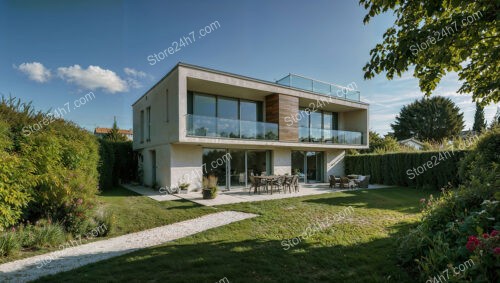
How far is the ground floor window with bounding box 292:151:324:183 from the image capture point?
19172 mm

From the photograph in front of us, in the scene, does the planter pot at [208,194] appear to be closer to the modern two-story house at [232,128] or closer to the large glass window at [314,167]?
the modern two-story house at [232,128]

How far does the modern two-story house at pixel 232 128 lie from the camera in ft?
43.9

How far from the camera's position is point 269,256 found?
479cm

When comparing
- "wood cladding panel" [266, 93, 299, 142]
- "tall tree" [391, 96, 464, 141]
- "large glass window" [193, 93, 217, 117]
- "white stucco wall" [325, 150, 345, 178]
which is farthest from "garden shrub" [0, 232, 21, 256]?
"tall tree" [391, 96, 464, 141]

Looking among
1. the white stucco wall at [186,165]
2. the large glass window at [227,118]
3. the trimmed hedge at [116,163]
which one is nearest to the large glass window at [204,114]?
the large glass window at [227,118]

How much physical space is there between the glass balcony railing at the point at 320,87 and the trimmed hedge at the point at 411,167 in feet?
17.7

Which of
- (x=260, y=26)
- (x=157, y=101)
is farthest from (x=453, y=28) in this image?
(x=157, y=101)

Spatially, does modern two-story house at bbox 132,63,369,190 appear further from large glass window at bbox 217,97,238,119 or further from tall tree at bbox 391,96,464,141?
tall tree at bbox 391,96,464,141

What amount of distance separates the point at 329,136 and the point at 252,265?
16094 millimetres

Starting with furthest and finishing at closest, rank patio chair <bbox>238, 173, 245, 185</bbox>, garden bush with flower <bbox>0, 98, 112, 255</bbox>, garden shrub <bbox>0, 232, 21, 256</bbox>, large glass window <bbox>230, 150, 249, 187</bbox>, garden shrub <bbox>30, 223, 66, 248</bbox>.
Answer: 1. patio chair <bbox>238, 173, 245, 185</bbox>
2. large glass window <bbox>230, 150, 249, 187</bbox>
3. garden shrub <bbox>30, 223, 66, 248</bbox>
4. garden bush with flower <bbox>0, 98, 112, 255</bbox>
5. garden shrub <bbox>0, 232, 21, 256</bbox>

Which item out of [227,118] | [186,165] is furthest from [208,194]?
[227,118]

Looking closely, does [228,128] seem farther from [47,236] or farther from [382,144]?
[382,144]

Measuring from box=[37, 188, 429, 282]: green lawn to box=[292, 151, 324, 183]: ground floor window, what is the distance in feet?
37.0

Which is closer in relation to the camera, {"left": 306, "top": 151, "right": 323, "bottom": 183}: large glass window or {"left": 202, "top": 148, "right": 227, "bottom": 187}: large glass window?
{"left": 202, "top": 148, "right": 227, "bottom": 187}: large glass window
